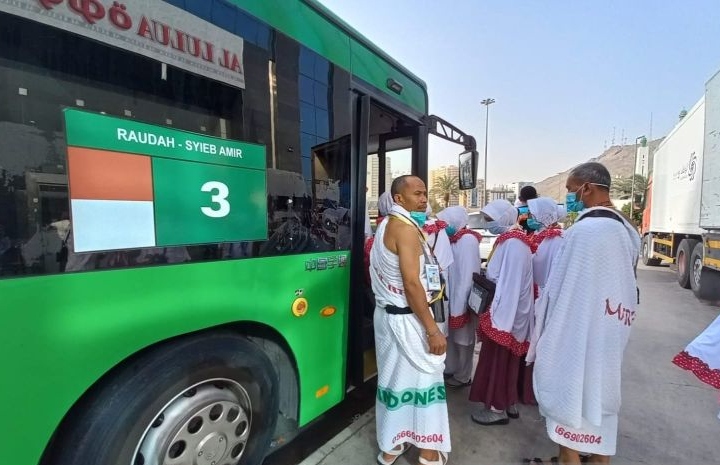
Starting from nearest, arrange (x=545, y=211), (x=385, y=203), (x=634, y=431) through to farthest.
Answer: (x=634, y=431) → (x=545, y=211) → (x=385, y=203)

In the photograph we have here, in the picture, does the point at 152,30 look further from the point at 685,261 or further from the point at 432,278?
the point at 685,261

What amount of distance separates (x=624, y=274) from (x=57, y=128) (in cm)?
255

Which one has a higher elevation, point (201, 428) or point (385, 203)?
point (385, 203)

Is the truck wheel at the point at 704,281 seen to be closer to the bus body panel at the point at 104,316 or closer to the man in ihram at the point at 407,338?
the man in ihram at the point at 407,338

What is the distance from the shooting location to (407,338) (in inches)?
84.0

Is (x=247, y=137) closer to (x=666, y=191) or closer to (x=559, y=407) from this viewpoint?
(x=559, y=407)

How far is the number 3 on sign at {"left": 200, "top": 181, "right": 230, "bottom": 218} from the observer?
1622 millimetres

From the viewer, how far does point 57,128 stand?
122 centimetres

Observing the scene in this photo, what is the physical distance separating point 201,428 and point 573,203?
8.14 ft

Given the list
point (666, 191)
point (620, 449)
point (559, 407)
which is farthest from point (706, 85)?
point (559, 407)

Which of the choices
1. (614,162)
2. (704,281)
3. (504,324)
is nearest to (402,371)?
(504,324)

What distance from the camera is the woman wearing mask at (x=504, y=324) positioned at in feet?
8.80

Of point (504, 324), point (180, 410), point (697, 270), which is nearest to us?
point (180, 410)

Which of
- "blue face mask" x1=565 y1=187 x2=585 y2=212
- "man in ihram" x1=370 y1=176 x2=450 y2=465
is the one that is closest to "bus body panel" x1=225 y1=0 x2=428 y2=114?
"man in ihram" x1=370 y1=176 x2=450 y2=465
